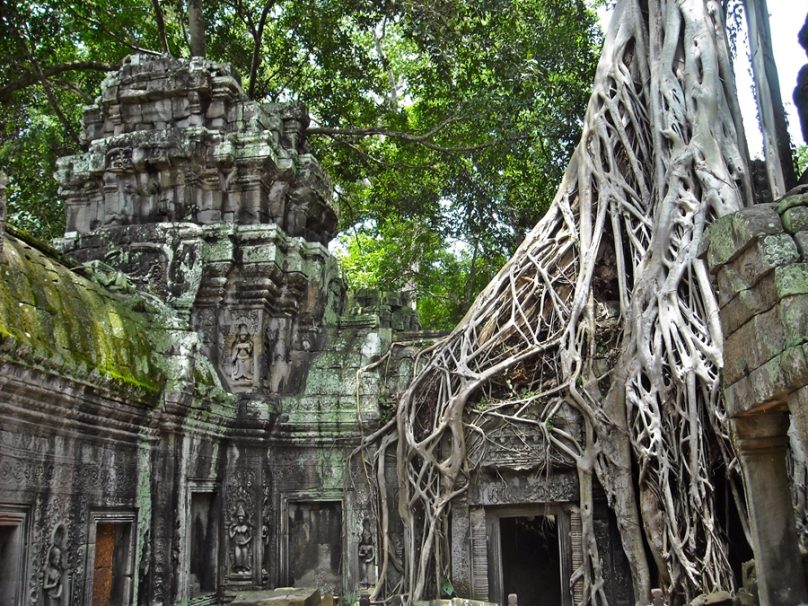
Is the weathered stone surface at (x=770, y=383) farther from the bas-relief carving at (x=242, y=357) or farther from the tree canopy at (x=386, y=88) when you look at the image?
the tree canopy at (x=386, y=88)

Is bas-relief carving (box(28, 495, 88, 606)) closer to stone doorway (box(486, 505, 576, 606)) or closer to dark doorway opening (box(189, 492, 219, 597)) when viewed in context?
dark doorway opening (box(189, 492, 219, 597))

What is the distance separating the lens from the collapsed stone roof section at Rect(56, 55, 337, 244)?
791cm

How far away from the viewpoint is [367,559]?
7.09 m

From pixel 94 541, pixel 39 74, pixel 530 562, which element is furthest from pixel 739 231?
pixel 39 74

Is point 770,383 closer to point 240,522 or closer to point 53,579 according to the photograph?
point 53,579

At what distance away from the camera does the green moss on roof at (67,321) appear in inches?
182

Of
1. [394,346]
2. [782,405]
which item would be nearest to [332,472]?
[394,346]

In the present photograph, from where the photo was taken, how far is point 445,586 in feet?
22.3

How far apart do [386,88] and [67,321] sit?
9.19 metres

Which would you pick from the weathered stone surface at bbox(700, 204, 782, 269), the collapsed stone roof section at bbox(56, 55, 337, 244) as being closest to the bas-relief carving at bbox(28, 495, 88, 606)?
the collapsed stone roof section at bbox(56, 55, 337, 244)

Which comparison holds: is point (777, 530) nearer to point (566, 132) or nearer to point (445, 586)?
point (445, 586)

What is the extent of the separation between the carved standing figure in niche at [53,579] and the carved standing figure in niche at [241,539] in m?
2.15

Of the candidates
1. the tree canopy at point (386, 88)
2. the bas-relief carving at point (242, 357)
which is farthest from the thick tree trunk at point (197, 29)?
the bas-relief carving at point (242, 357)

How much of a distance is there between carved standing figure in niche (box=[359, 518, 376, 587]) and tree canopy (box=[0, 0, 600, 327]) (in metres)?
5.61
